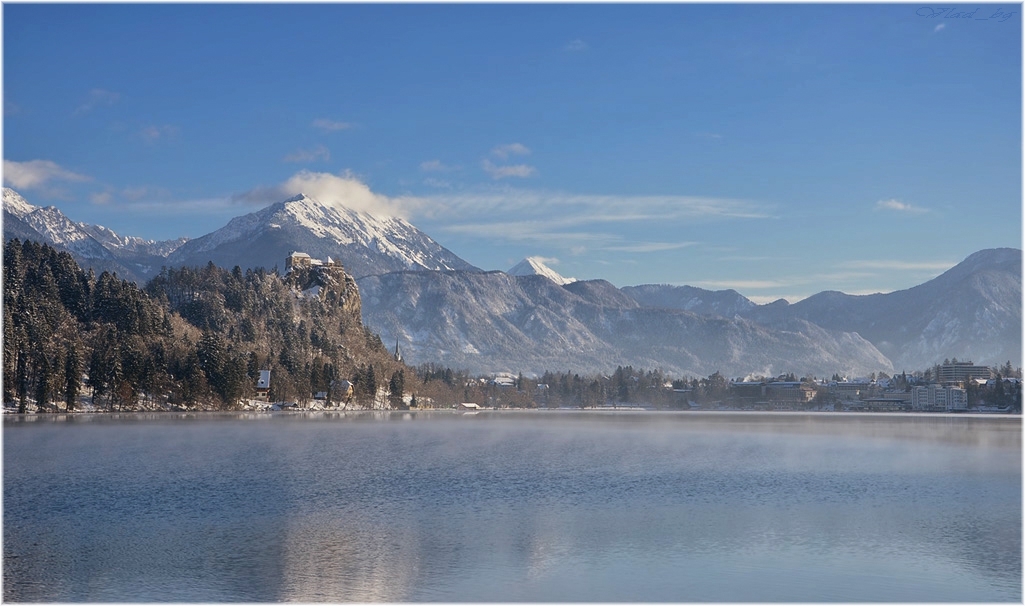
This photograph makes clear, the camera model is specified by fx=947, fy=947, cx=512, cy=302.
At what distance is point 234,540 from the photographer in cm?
4828

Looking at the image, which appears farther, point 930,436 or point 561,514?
point 930,436

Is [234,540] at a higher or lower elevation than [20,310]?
lower

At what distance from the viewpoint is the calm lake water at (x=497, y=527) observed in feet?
129

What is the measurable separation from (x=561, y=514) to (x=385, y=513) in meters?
10.7

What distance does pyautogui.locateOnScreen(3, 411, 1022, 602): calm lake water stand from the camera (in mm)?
39188

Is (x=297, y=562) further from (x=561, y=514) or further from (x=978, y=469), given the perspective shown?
(x=978, y=469)

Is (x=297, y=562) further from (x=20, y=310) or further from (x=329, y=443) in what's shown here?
(x=20, y=310)

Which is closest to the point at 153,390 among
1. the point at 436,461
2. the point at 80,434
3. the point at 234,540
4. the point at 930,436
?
the point at 80,434

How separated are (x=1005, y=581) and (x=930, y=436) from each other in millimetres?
123482

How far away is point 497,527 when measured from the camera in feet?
171

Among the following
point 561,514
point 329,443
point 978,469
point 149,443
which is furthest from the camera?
point 329,443

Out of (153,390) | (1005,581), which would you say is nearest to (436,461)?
(1005,581)

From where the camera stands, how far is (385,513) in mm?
57750

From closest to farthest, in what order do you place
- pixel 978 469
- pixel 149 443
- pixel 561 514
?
pixel 561 514 < pixel 978 469 < pixel 149 443
